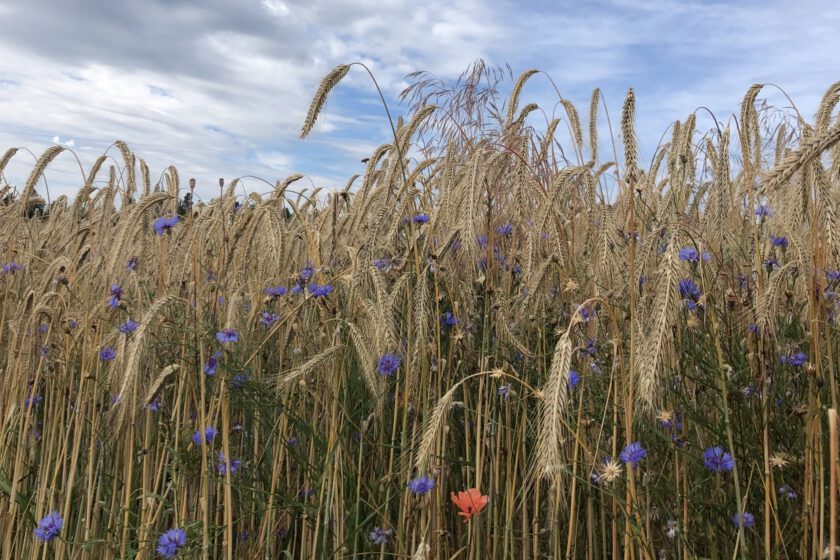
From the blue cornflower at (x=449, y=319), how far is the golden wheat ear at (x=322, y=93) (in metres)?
0.79

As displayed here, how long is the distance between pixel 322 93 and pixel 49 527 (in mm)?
1618

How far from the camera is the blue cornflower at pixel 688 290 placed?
6.54ft

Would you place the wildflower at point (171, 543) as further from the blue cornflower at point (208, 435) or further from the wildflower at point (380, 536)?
the wildflower at point (380, 536)

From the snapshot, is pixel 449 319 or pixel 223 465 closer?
pixel 223 465

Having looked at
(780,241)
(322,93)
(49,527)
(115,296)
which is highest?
(322,93)

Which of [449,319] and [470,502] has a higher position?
[449,319]

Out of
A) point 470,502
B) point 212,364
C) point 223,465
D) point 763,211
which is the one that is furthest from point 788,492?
point 763,211

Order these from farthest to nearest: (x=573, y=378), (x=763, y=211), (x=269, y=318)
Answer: (x=763, y=211) < (x=269, y=318) < (x=573, y=378)

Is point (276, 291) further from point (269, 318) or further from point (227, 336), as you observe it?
point (227, 336)

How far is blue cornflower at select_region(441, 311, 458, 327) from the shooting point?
2.18 metres

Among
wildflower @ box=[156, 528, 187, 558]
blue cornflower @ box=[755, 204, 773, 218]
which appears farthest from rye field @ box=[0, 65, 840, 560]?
blue cornflower @ box=[755, 204, 773, 218]

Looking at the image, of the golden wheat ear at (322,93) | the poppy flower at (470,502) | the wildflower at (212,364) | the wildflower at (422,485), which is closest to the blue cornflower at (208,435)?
the wildflower at (212,364)

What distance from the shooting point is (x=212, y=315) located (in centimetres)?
211

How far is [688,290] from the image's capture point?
80.0 inches
